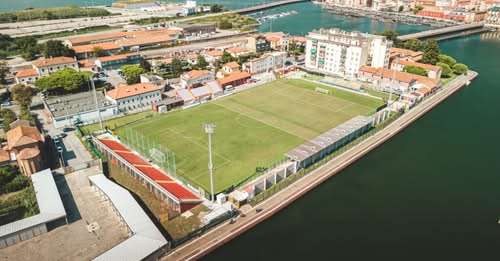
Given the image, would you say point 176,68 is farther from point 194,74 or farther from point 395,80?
point 395,80

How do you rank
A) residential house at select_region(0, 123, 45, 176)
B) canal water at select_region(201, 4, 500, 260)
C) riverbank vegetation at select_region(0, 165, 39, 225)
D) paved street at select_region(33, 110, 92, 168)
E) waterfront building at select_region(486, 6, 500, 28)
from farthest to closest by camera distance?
1. waterfront building at select_region(486, 6, 500, 28)
2. paved street at select_region(33, 110, 92, 168)
3. residential house at select_region(0, 123, 45, 176)
4. riverbank vegetation at select_region(0, 165, 39, 225)
5. canal water at select_region(201, 4, 500, 260)

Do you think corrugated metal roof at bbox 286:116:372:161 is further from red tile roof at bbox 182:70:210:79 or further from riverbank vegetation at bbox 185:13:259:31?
riverbank vegetation at bbox 185:13:259:31

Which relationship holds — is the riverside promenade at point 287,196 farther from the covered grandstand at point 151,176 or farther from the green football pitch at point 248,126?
the green football pitch at point 248,126

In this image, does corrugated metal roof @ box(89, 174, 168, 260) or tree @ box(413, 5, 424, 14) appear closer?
corrugated metal roof @ box(89, 174, 168, 260)

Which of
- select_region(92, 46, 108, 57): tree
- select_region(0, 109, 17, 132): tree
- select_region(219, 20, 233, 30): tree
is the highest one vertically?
select_region(219, 20, 233, 30): tree

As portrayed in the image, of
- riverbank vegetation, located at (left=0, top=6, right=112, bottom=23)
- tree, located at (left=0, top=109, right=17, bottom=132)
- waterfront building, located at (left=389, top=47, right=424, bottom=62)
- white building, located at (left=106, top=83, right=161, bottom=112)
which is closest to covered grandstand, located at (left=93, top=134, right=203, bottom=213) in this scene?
white building, located at (left=106, top=83, right=161, bottom=112)

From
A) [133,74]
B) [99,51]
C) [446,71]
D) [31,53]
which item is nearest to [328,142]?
[133,74]

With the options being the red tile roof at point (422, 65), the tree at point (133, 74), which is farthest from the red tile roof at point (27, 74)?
the red tile roof at point (422, 65)

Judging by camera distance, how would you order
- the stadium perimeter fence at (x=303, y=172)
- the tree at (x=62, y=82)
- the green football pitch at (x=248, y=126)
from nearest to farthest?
the stadium perimeter fence at (x=303, y=172), the green football pitch at (x=248, y=126), the tree at (x=62, y=82)
